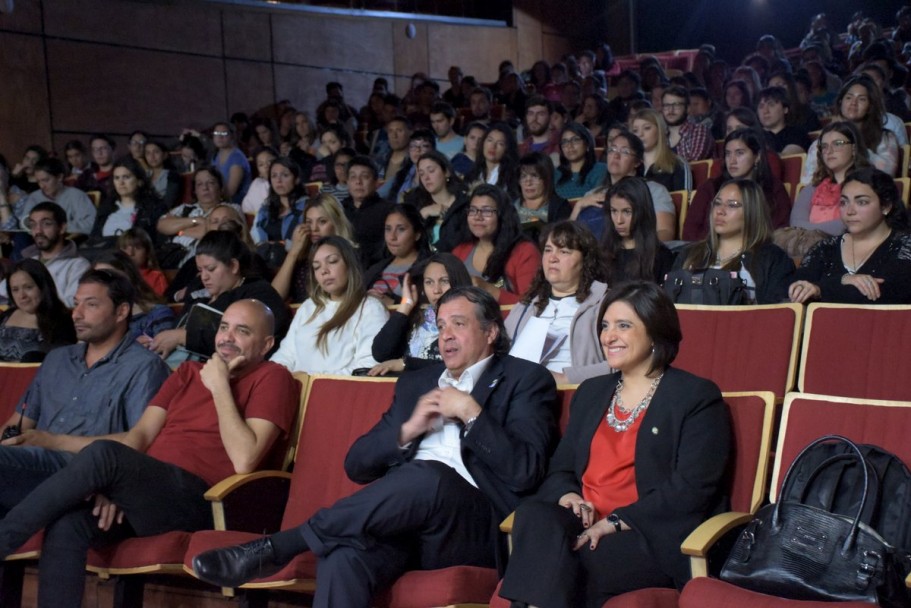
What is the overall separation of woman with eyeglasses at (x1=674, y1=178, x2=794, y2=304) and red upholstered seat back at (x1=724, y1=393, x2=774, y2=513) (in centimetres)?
90

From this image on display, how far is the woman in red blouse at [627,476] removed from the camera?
2.01 m

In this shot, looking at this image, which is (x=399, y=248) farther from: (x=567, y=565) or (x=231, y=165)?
(x=231, y=165)

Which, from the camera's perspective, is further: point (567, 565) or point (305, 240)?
point (305, 240)

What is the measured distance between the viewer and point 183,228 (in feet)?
17.5

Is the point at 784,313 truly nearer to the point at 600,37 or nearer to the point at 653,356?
the point at 653,356

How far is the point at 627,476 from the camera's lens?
218 centimetres

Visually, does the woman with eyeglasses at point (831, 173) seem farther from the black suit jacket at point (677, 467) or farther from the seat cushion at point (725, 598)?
the seat cushion at point (725, 598)

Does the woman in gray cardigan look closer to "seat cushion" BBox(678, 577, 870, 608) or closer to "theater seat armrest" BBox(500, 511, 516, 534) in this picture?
"theater seat armrest" BBox(500, 511, 516, 534)

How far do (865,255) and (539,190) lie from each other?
5.10 ft

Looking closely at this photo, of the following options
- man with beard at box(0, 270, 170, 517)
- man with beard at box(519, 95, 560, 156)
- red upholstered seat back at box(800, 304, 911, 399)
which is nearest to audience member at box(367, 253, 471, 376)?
man with beard at box(0, 270, 170, 517)

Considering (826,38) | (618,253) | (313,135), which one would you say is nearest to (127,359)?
(618,253)

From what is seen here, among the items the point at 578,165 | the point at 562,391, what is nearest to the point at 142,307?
the point at 578,165

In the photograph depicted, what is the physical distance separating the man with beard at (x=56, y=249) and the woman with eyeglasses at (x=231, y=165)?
1.59 meters

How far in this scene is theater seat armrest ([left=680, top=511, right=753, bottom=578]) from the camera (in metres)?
1.89
